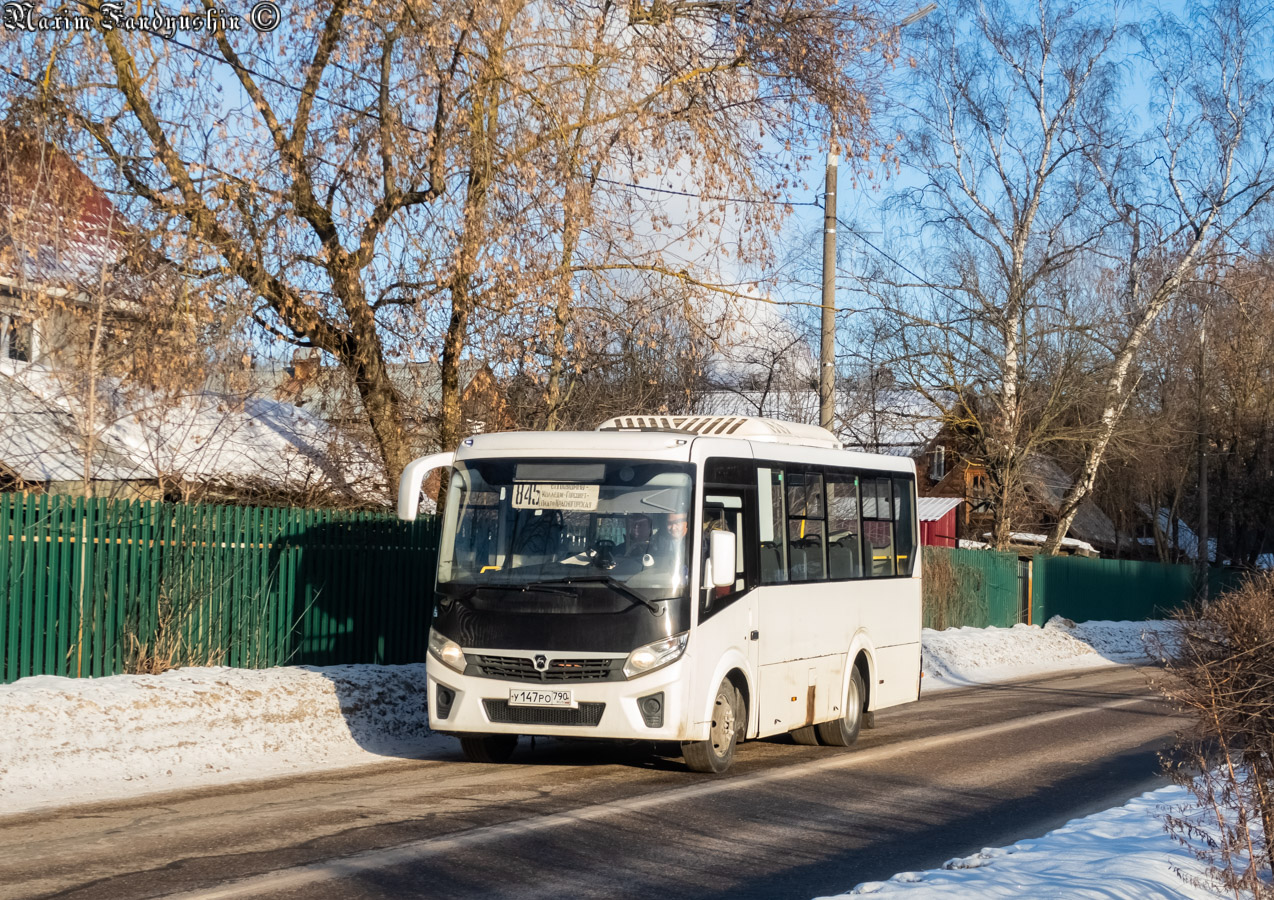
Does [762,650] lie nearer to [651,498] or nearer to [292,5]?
[651,498]

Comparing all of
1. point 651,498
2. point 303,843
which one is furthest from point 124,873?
point 651,498

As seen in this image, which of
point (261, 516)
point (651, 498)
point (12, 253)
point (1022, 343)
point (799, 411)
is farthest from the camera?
point (799, 411)

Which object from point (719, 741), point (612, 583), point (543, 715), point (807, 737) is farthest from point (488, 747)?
point (807, 737)

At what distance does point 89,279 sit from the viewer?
49.5 feet

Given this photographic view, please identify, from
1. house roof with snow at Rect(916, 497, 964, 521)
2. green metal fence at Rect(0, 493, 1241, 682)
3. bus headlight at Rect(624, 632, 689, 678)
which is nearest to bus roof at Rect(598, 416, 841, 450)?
bus headlight at Rect(624, 632, 689, 678)

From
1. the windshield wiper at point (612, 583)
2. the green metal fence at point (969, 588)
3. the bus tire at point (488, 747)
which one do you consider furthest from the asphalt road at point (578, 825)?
the green metal fence at point (969, 588)

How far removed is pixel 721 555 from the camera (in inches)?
444

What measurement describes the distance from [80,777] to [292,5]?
8962 millimetres

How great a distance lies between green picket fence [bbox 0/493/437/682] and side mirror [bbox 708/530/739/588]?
5.60m

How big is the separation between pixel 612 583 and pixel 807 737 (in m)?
4.50

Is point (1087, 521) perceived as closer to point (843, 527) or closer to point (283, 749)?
point (843, 527)

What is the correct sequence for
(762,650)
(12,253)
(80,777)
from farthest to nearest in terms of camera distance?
1. (12,253)
2. (762,650)
3. (80,777)

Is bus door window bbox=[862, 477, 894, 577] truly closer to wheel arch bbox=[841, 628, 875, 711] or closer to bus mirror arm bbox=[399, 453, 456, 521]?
wheel arch bbox=[841, 628, 875, 711]

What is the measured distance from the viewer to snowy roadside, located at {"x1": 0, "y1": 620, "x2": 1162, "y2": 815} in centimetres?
1027
